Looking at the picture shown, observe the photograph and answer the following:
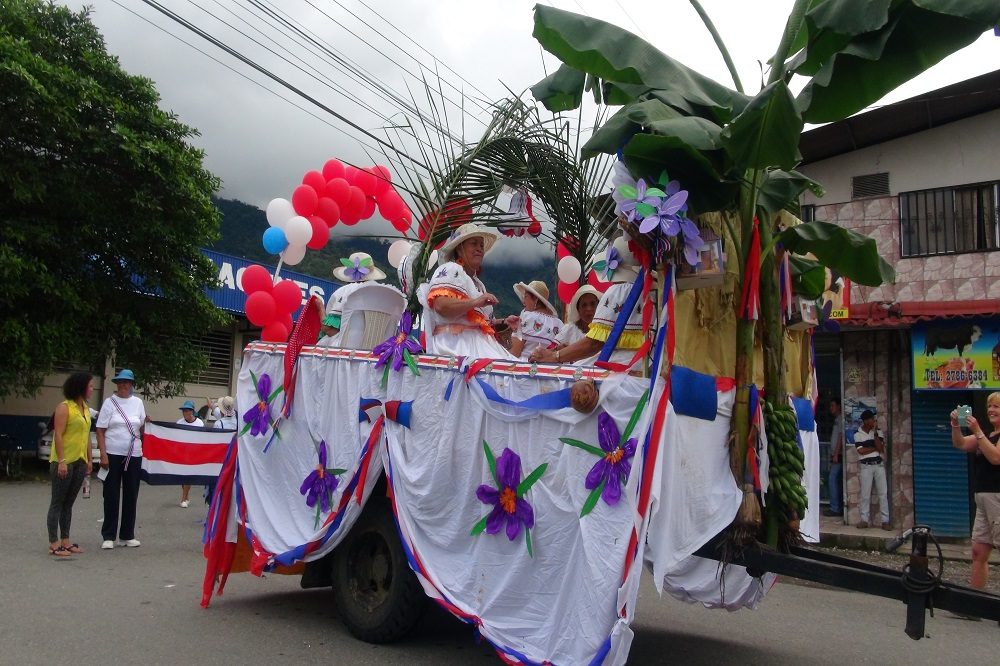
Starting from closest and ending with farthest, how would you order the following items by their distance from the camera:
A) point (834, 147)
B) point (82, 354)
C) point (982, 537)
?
point (982, 537) → point (834, 147) → point (82, 354)

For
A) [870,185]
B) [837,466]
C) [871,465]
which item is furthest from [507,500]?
[870,185]

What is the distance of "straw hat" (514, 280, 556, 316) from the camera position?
751cm

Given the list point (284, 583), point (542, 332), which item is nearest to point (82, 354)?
point (284, 583)

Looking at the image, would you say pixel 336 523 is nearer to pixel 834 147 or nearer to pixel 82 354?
pixel 834 147

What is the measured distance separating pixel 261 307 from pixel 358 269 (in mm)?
1701

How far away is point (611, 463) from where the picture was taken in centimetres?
430

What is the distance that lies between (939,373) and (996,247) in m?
2.00

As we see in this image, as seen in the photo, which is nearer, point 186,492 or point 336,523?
point 336,523

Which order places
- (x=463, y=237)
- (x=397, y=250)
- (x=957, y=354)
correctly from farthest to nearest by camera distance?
(x=957, y=354) < (x=397, y=250) < (x=463, y=237)

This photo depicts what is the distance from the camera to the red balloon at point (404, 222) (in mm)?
7504

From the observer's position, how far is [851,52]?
406cm

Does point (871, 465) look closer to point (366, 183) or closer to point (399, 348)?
point (366, 183)

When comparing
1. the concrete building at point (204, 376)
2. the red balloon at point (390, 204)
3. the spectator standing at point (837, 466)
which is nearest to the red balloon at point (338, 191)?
the red balloon at point (390, 204)

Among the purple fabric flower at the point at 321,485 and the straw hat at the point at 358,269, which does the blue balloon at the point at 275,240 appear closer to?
the straw hat at the point at 358,269
